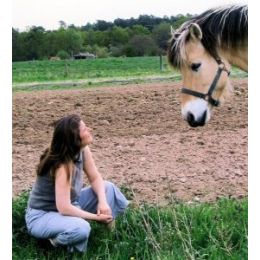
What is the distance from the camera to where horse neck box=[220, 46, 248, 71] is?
356cm

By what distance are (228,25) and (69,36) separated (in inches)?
127

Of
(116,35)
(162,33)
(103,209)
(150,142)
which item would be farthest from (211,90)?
(150,142)

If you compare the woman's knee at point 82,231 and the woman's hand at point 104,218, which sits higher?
the woman's hand at point 104,218

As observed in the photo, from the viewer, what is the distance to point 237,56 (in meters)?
3.61

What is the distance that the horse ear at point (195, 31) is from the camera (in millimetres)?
3451

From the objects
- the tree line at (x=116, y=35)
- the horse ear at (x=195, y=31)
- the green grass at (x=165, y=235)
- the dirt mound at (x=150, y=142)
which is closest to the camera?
the green grass at (x=165, y=235)

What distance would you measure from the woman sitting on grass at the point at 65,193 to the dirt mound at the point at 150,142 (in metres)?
0.49

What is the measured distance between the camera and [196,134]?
608 centimetres

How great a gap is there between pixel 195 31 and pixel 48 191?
1.30 meters

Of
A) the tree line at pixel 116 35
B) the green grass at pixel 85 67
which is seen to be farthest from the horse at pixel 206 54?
the green grass at pixel 85 67

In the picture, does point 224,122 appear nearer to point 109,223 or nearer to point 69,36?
point 69,36

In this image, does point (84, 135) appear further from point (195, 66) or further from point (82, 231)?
point (195, 66)

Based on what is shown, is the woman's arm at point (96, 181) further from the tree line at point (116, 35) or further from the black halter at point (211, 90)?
the tree line at point (116, 35)
